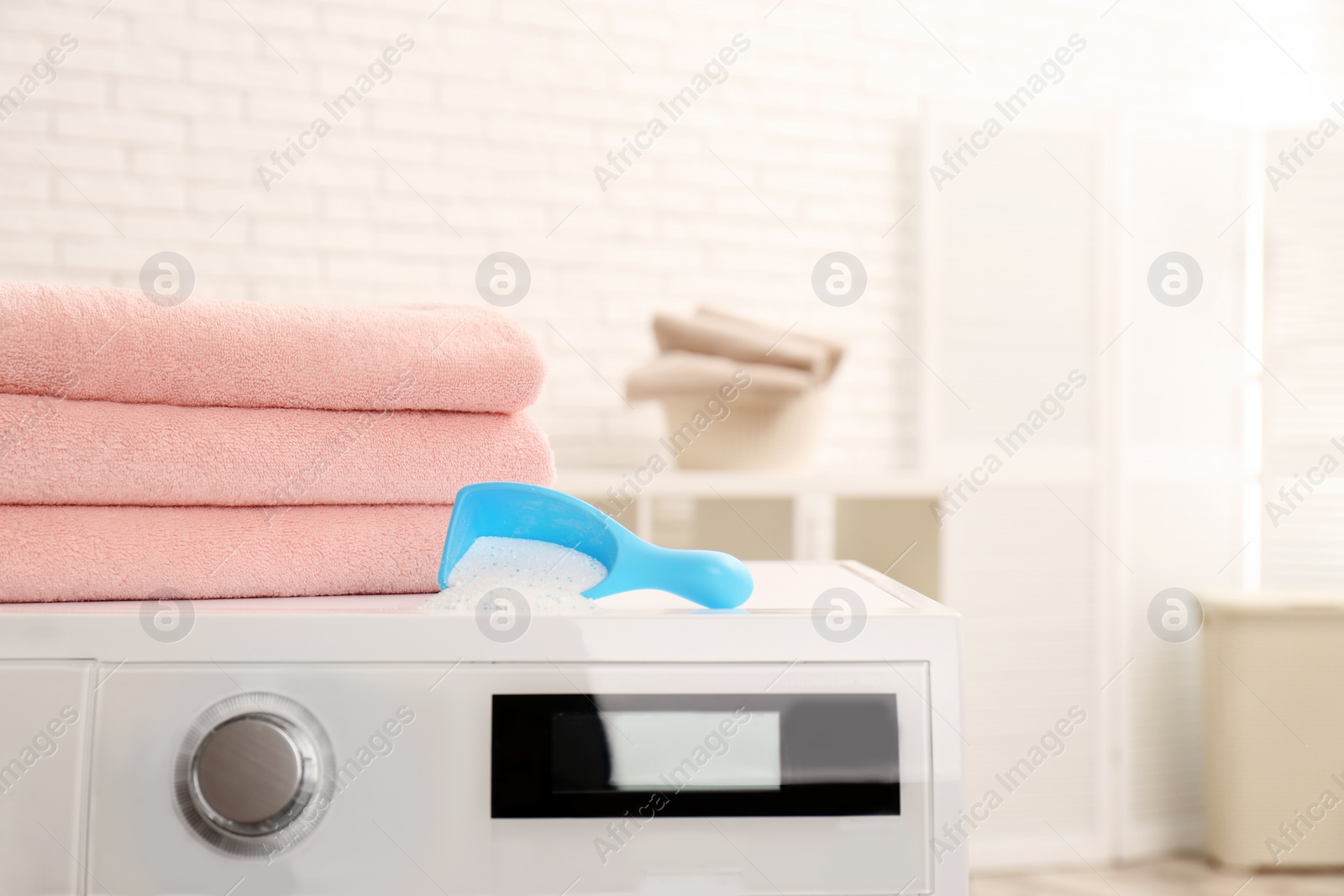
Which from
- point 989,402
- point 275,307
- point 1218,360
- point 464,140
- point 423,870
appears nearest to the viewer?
point 423,870

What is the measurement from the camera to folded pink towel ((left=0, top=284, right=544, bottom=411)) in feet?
1.56

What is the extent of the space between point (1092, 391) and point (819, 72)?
929 millimetres

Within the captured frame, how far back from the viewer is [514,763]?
40 centimetres

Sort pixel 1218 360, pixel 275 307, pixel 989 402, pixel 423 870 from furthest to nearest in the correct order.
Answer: pixel 1218 360 < pixel 989 402 < pixel 275 307 < pixel 423 870

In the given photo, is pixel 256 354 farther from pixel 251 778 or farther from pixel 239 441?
pixel 251 778

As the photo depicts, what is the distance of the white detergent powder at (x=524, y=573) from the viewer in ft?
1.56

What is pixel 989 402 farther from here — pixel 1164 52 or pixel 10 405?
pixel 10 405

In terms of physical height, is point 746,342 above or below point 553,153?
below

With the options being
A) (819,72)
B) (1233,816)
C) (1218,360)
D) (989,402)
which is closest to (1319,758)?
(1233,816)

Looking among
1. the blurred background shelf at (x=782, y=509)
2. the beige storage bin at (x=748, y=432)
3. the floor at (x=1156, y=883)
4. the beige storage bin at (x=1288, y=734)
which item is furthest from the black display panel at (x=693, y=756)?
the beige storage bin at (x=1288, y=734)

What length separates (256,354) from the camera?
504 mm

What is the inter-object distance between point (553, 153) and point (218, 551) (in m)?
1.58

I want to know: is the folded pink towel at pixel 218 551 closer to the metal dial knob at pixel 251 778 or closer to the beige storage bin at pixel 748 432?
the metal dial knob at pixel 251 778

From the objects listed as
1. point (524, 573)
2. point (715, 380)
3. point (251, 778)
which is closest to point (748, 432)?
point (715, 380)
